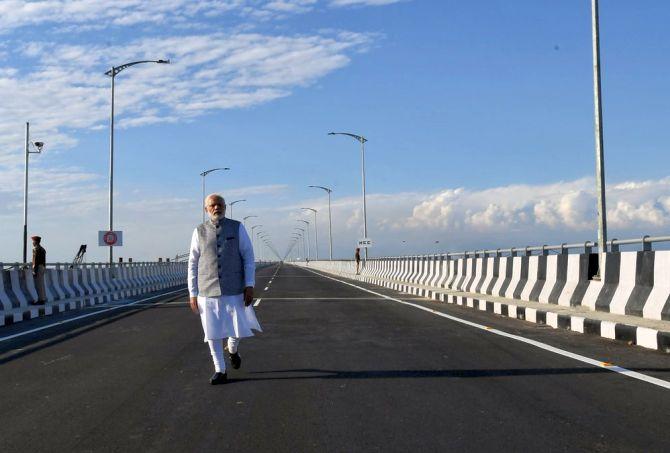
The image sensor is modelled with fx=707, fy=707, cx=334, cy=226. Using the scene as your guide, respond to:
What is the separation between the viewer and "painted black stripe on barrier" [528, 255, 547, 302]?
14758 millimetres

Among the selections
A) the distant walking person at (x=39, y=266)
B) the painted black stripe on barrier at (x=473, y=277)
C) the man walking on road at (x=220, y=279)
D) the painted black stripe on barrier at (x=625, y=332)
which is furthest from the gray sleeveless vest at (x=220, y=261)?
the painted black stripe on barrier at (x=473, y=277)

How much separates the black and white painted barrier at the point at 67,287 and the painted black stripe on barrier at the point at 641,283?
12.3 meters

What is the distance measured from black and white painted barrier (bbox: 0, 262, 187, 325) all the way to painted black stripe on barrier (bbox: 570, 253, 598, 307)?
11.6 meters

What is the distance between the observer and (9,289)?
17.0m

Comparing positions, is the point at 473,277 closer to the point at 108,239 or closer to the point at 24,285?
the point at 24,285

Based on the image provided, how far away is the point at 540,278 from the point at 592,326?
4.29 m

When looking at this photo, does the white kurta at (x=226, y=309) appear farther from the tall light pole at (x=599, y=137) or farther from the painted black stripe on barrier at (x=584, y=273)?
the painted black stripe on barrier at (x=584, y=273)

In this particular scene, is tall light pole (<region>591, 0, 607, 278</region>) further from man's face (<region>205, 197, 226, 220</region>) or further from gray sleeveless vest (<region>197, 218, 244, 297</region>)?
man's face (<region>205, 197, 226, 220</region>)

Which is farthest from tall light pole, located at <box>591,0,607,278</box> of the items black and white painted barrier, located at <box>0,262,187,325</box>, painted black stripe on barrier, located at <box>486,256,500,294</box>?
black and white painted barrier, located at <box>0,262,187,325</box>

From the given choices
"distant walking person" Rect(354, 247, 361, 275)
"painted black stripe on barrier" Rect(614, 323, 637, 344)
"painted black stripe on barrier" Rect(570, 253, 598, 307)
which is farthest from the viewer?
"distant walking person" Rect(354, 247, 361, 275)

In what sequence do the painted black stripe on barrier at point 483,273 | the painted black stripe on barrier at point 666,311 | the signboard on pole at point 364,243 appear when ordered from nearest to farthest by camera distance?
1. the painted black stripe on barrier at point 666,311
2. the painted black stripe on barrier at point 483,273
3. the signboard on pole at point 364,243

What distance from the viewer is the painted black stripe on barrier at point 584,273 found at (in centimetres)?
1284

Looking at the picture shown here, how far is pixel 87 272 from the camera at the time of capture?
23.2m

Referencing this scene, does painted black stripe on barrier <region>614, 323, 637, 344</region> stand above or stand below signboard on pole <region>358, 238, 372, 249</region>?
below
